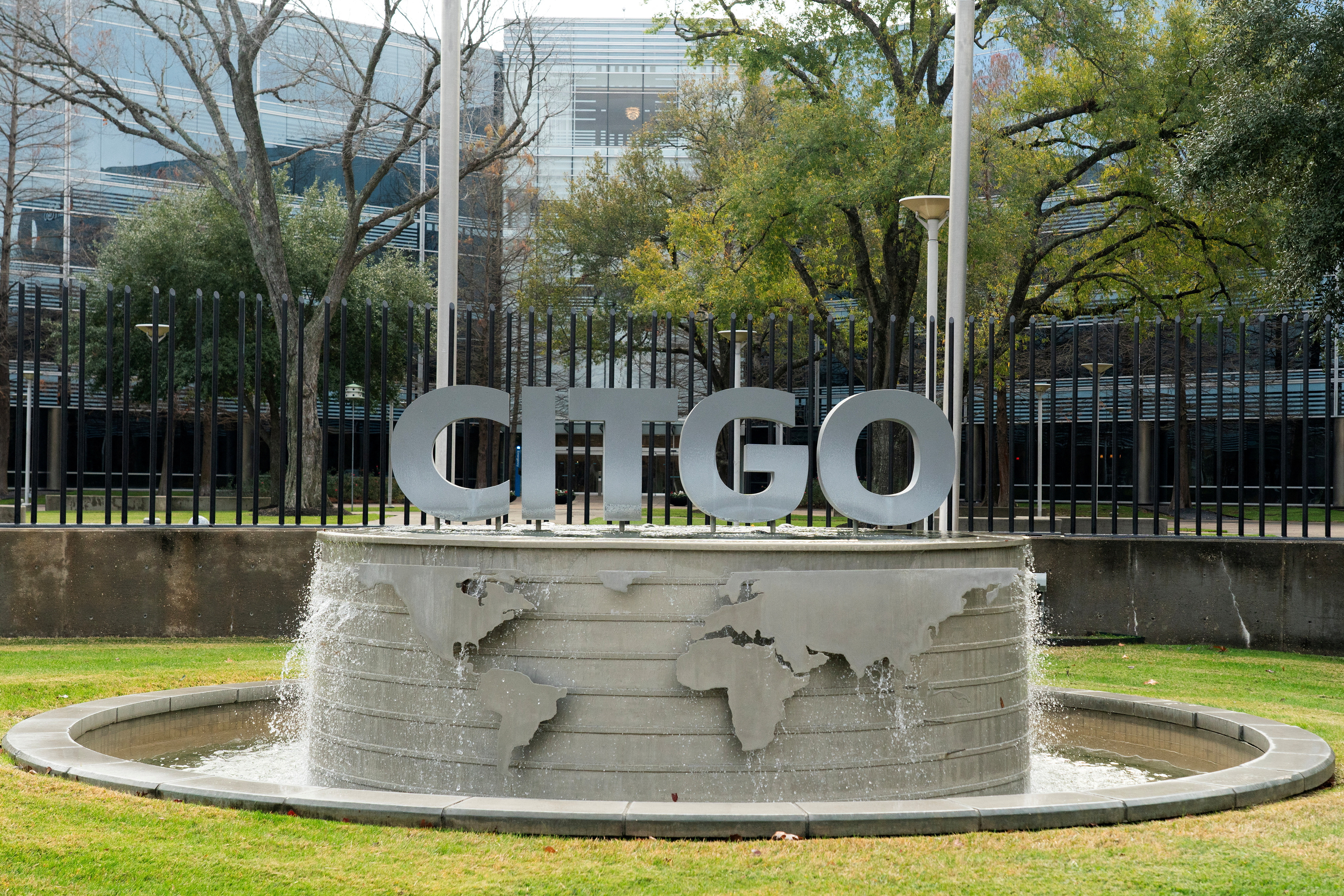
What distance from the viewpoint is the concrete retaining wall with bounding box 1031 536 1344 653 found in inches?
507

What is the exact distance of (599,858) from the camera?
16.4ft

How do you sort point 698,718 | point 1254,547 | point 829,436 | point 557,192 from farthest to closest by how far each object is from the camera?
point 557,192, point 1254,547, point 829,436, point 698,718

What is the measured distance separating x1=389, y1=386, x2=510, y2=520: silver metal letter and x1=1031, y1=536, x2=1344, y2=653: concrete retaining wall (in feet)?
27.1

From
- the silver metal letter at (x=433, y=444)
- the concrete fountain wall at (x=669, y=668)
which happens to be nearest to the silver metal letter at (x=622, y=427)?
the silver metal letter at (x=433, y=444)

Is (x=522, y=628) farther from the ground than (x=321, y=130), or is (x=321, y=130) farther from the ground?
(x=321, y=130)

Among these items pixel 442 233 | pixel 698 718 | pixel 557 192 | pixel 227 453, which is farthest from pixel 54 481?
pixel 698 718

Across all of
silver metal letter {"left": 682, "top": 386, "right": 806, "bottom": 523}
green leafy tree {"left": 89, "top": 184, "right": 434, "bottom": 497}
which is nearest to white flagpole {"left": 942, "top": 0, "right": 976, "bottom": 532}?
silver metal letter {"left": 682, "top": 386, "right": 806, "bottom": 523}

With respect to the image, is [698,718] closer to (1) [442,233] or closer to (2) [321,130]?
(1) [442,233]

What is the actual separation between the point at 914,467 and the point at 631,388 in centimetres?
224

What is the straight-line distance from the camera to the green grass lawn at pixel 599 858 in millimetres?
4625

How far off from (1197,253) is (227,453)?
3072 cm

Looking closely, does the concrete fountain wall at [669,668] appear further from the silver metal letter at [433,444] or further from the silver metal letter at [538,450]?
the silver metal letter at [538,450]

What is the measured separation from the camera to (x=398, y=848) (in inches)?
199

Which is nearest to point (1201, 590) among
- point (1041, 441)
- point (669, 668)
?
point (1041, 441)
